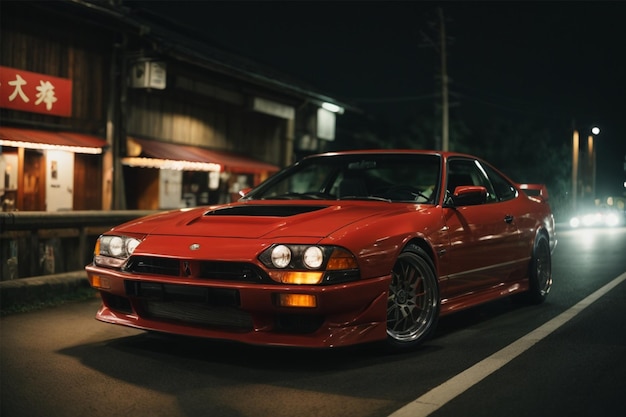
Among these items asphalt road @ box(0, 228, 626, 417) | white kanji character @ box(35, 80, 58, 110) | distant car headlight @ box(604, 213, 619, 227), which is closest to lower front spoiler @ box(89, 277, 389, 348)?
asphalt road @ box(0, 228, 626, 417)

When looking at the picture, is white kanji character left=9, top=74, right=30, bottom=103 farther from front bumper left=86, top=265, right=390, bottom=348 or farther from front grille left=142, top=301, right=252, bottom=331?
front grille left=142, top=301, right=252, bottom=331

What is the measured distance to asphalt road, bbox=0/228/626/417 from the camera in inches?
140

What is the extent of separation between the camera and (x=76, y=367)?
4406mm

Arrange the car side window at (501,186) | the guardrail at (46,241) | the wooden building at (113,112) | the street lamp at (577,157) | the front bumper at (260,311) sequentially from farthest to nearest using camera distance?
the street lamp at (577,157) < the wooden building at (113,112) < the guardrail at (46,241) < the car side window at (501,186) < the front bumper at (260,311)

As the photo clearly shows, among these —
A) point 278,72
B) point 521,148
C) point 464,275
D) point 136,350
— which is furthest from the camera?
point 521,148

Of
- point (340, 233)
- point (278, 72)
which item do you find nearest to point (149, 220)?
point (340, 233)

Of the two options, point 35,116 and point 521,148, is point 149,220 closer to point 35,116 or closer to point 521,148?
point 35,116

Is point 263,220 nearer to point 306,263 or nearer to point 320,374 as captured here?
point 306,263

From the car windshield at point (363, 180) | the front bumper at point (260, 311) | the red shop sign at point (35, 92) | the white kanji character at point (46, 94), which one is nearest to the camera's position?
the front bumper at point (260, 311)

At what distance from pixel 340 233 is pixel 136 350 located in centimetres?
168

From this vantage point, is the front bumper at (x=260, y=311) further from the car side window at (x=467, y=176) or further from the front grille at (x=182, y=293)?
the car side window at (x=467, y=176)

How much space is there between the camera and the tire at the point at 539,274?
6.74 metres

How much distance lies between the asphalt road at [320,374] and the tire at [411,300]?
132 mm

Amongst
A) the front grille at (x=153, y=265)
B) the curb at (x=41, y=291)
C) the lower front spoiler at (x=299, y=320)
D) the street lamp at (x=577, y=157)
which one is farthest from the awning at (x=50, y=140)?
the street lamp at (x=577, y=157)
